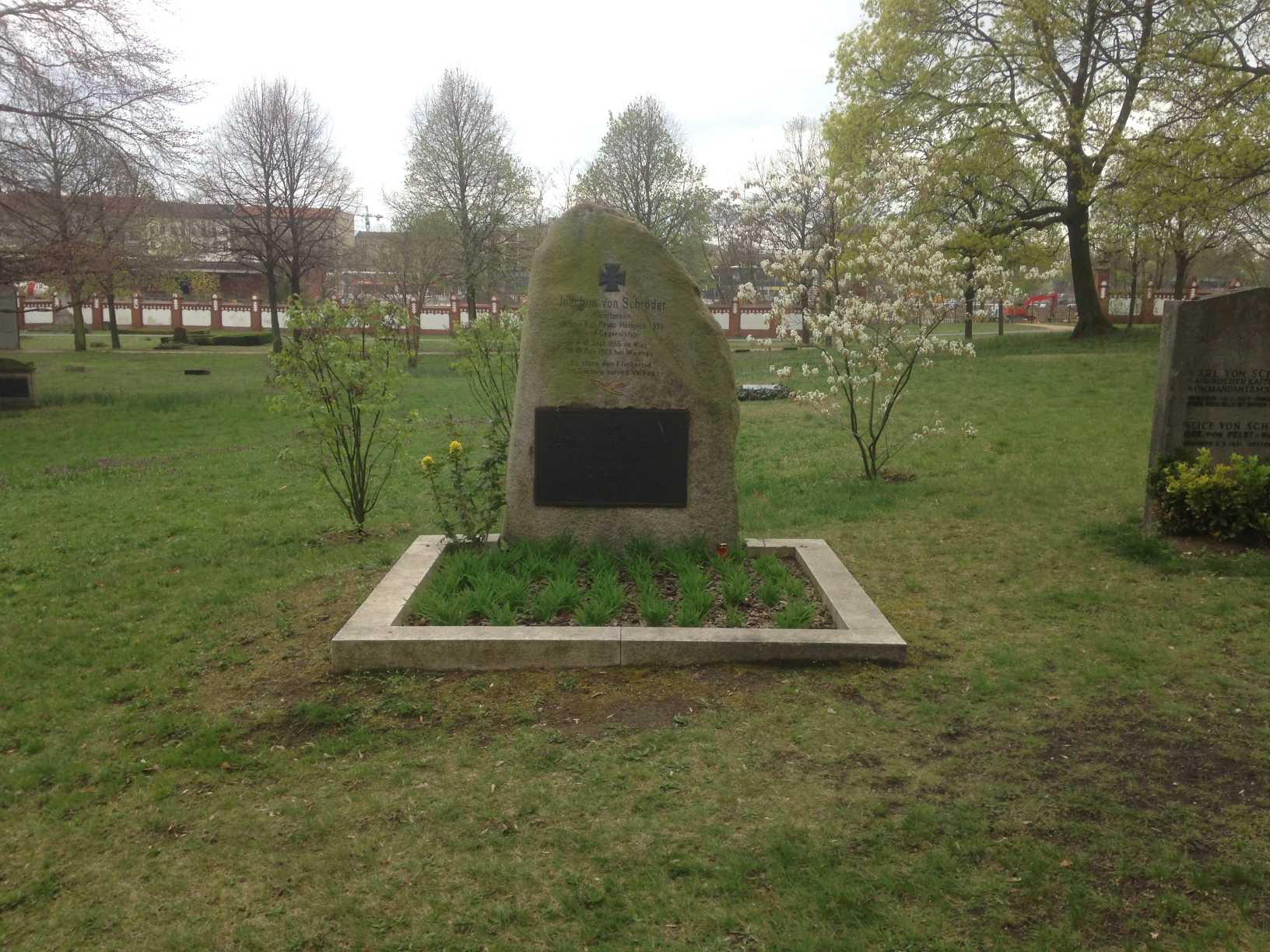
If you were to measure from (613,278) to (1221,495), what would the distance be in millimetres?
4630

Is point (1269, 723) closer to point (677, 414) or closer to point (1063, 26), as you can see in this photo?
point (677, 414)

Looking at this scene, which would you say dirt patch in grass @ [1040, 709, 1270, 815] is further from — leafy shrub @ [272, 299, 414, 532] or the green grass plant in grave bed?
leafy shrub @ [272, 299, 414, 532]

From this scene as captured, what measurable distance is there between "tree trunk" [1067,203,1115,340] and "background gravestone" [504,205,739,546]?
21409mm

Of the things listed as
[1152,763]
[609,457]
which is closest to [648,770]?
[1152,763]

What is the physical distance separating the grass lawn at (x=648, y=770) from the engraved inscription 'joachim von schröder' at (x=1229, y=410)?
951 millimetres

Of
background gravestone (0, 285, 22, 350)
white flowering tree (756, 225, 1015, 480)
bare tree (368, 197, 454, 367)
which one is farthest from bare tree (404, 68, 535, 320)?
white flowering tree (756, 225, 1015, 480)

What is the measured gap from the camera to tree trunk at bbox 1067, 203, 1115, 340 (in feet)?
80.8

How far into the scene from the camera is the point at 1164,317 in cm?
718

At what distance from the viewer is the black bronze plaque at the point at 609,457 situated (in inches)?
247

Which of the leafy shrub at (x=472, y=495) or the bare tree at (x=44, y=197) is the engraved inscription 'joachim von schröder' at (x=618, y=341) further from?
the bare tree at (x=44, y=197)

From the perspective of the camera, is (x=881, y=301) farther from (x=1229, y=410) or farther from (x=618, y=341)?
(x=618, y=341)

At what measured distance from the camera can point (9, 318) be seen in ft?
77.2

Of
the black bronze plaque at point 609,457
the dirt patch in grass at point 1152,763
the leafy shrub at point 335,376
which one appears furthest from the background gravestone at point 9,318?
the dirt patch in grass at point 1152,763

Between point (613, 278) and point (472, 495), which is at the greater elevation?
point (613, 278)
